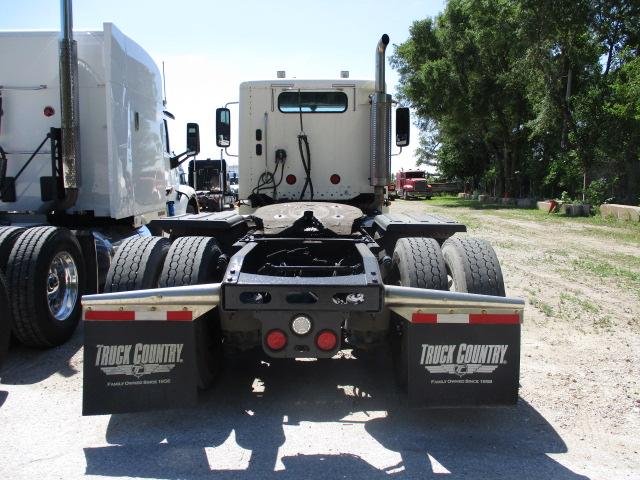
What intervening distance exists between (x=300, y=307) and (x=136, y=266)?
1.42 m

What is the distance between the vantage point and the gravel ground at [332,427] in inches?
136

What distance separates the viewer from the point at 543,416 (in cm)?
421

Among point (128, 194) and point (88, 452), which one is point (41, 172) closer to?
point (128, 194)

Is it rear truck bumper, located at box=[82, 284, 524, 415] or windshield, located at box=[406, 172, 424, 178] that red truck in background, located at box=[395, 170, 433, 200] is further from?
rear truck bumper, located at box=[82, 284, 524, 415]

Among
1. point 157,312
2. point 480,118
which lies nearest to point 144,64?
point 157,312

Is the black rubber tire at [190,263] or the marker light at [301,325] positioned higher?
the black rubber tire at [190,263]

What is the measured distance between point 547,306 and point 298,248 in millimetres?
4112

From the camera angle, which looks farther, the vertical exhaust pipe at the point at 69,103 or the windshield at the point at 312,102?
the windshield at the point at 312,102

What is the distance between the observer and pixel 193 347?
12.5 feet

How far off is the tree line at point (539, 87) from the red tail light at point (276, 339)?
749 inches

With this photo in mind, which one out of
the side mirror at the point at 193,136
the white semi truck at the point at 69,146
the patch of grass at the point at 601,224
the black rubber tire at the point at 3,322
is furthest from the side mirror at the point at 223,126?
the patch of grass at the point at 601,224

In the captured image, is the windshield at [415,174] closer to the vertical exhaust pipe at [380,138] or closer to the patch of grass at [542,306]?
the patch of grass at [542,306]

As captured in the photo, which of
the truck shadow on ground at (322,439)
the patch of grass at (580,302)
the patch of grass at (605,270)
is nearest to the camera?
the truck shadow on ground at (322,439)

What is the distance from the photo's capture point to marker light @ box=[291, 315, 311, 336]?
3699 mm
